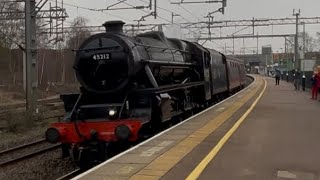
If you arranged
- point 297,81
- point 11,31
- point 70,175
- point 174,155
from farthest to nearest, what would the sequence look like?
point 11,31
point 297,81
point 70,175
point 174,155

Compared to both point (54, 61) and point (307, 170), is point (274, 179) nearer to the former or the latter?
point (307, 170)

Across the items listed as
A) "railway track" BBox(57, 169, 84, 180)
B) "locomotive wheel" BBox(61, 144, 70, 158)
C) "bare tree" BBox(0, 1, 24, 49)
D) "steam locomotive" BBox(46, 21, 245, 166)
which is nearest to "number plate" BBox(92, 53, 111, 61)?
"steam locomotive" BBox(46, 21, 245, 166)

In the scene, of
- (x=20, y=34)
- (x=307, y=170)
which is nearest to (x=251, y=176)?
(x=307, y=170)

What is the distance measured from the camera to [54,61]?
58094 mm

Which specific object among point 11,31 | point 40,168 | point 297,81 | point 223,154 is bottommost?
point 40,168

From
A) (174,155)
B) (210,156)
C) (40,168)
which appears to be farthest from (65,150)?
(210,156)

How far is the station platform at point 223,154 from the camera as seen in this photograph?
764 centimetres

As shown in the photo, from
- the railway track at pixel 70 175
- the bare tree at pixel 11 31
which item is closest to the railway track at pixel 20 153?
the railway track at pixel 70 175

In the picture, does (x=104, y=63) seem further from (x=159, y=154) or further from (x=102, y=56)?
(x=159, y=154)

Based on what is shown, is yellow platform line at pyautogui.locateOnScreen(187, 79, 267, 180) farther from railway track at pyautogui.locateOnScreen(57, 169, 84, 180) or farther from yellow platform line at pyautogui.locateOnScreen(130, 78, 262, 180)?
railway track at pyautogui.locateOnScreen(57, 169, 84, 180)

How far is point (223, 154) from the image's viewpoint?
9.23 meters

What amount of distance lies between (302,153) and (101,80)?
17.3 ft

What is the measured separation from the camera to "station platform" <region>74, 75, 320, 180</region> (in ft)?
25.1

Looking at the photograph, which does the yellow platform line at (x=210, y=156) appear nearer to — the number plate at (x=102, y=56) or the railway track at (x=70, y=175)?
the railway track at (x=70, y=175)
